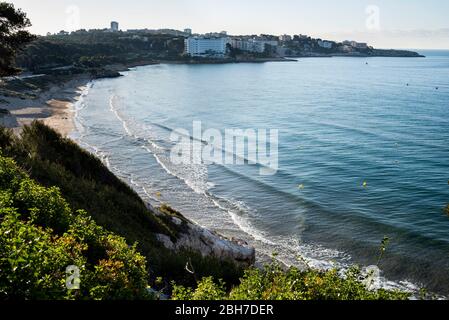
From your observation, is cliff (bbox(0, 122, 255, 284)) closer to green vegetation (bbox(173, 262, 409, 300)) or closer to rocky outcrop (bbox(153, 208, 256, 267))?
rocky outcrop (bbox(153, 208, 256, 267))

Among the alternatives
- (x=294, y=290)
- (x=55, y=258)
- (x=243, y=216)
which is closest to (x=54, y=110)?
(x=243, y=216)

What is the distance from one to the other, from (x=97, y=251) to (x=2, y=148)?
33.7ft

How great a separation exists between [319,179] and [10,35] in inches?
1018

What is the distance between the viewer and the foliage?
23.0ft

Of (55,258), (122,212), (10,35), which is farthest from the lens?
(10,35)

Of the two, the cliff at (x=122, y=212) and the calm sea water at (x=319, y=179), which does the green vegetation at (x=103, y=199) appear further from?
the calm sea water at (x=319, y=179)

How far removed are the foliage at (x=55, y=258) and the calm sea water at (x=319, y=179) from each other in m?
14.8

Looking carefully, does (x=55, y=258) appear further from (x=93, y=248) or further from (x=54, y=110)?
(x=54, y=110)

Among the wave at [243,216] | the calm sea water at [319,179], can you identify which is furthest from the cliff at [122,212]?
the calm sea water at [319,179]

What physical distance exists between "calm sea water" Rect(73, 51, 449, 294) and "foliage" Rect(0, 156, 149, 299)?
14.8 meters

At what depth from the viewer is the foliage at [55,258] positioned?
7.00 metres

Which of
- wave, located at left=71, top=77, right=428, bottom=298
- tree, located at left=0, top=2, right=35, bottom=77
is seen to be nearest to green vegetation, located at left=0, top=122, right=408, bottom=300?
wave, located at left=71, top=77, right=428, bottom=298

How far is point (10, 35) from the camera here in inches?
1110

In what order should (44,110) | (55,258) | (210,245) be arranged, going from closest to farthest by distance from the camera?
1. (55,258)
2. (210,245)
3. (44,110)
